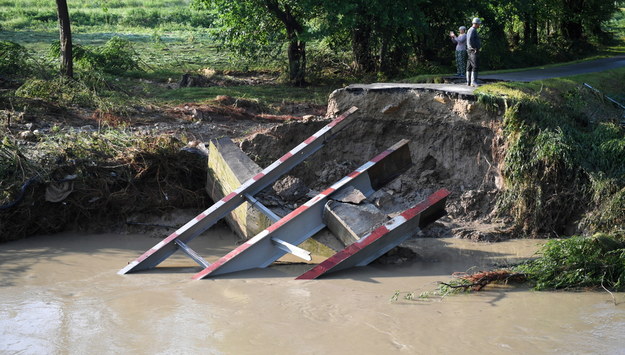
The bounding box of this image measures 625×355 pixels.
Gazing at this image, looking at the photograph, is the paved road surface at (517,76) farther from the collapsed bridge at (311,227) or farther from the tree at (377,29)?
the tree at (377,29)

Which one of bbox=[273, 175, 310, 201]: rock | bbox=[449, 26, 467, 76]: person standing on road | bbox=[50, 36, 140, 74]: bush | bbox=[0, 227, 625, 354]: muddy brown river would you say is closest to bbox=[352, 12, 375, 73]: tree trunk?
bbox=[449, 26, 467, 76]: person standing on road

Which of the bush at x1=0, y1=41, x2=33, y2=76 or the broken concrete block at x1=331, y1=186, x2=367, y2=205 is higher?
the bush at x1=0, y1=41, x2=33, y2=76

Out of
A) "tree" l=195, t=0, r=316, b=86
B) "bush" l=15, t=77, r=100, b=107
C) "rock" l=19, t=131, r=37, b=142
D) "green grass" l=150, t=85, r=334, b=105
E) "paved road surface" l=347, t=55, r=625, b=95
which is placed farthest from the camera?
"tree" l=195, t=0, r=316, b=86

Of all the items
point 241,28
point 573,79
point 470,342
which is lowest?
point 470,342

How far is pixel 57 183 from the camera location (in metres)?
9.70

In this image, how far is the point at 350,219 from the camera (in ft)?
26.9

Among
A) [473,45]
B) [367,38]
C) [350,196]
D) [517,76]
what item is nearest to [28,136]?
[350,196]

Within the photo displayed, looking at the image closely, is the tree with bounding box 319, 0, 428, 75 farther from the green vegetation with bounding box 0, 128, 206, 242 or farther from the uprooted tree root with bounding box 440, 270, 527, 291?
the uprooted tree root with bounding box 440, 270, 527, 291

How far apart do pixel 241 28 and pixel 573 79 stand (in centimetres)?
796

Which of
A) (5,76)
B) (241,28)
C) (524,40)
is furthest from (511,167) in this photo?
(524,40)

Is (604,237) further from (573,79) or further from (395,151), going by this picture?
(573,79)

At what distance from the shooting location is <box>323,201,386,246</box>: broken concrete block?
8086 millimetres

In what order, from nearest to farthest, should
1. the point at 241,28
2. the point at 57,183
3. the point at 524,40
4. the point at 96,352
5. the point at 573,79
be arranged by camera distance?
the point at 96,352 → the point at 57,183 → the point at 573,79 → the point at 241,28 → the point at 524,40

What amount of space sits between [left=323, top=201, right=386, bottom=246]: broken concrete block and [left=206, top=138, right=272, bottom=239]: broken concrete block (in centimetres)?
92
